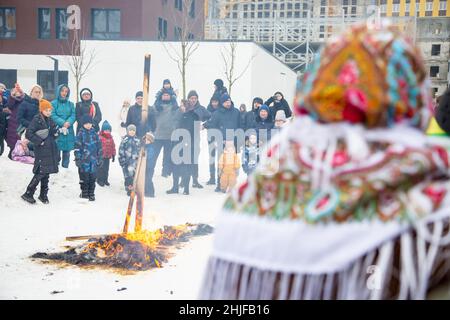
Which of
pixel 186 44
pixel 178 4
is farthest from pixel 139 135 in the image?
pixel 178 4

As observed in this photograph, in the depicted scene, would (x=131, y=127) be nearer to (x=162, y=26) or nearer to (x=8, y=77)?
(x=8, y=77)

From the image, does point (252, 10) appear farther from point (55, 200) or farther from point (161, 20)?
point (161, 20)

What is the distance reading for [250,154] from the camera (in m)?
7.59

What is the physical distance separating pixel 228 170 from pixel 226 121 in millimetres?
678

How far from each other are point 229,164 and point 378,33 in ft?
21.8

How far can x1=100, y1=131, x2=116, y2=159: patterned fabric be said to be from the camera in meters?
7.70

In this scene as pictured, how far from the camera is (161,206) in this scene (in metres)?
6.94

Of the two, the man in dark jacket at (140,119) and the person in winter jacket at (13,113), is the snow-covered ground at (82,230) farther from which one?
the person in winter jacket at (13,113)

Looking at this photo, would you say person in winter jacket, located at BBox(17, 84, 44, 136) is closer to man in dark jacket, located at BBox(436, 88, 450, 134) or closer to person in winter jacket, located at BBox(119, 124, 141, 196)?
person in winter jacket, located at BBox(119, 124, 141, 196)

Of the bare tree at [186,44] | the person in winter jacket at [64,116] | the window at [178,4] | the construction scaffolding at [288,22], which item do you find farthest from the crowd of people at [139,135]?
the window at [178,4]

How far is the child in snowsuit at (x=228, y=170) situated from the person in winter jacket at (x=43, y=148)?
218 centimetres

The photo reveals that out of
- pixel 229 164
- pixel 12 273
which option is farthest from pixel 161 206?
pixel 12 273

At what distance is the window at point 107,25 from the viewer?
14.2 metres

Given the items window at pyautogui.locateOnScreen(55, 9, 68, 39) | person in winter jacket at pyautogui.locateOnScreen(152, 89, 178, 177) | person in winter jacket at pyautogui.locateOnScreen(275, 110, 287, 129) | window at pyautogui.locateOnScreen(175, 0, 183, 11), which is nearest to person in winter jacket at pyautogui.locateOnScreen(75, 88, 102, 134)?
person in winter jacket at pyautogui.locateOnScreen(152, 89, 178, 177)
